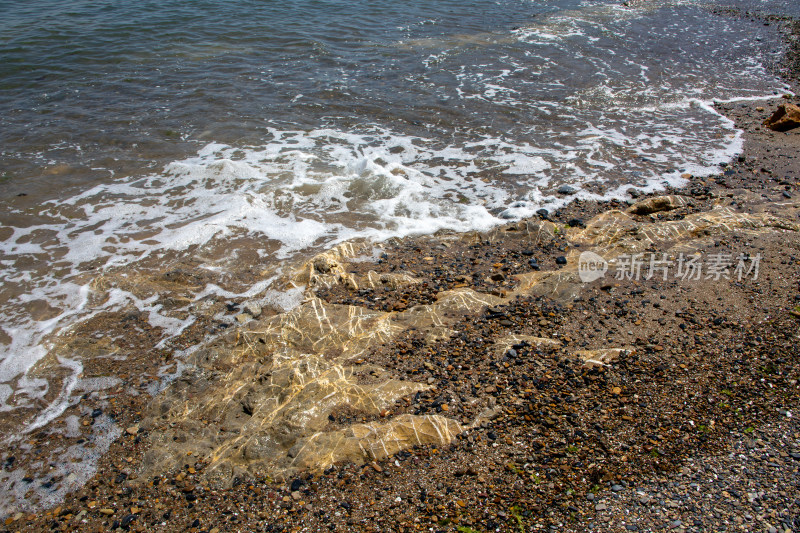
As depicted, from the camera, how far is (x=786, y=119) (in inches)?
413

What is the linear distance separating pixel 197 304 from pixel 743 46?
2152cm

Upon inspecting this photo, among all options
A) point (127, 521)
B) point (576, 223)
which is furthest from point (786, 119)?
point (127, 521)

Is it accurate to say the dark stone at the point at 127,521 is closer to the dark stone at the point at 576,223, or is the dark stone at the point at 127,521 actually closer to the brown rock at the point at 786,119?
the dark stone at the point at 576,223

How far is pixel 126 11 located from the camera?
747 inches

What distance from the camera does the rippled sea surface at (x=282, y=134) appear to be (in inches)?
275

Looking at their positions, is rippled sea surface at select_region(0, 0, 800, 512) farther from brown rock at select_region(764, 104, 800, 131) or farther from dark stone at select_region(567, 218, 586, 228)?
brown rock at select_region(764, 104, 800, 131)

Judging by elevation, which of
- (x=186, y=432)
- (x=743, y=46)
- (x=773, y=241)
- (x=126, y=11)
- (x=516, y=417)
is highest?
(x=126, y=11)

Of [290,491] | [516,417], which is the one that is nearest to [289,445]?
[290,491]

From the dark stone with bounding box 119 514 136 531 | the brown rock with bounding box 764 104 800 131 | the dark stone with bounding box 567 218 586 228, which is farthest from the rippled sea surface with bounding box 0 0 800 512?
the dark stone with bounding box 119 514 136 531

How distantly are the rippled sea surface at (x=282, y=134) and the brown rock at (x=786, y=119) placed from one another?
1.18 meters

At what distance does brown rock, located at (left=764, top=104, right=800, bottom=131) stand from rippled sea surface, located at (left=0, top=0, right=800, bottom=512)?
3.87 feet

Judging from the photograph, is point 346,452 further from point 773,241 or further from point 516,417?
point 773,241

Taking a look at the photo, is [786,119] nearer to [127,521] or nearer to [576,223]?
[576,223]

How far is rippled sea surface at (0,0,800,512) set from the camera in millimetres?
6980
